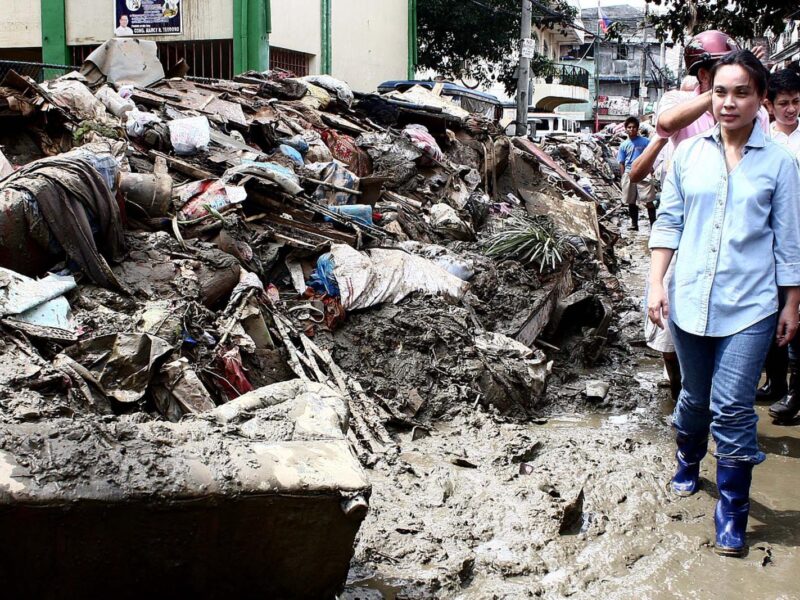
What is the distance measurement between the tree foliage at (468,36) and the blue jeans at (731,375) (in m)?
22.2

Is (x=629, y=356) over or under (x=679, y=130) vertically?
under

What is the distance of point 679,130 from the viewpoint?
388 centimetres

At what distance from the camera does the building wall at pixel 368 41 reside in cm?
1664

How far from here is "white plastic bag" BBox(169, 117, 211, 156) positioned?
23.9 ft

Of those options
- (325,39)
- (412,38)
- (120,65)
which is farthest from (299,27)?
(120,65)

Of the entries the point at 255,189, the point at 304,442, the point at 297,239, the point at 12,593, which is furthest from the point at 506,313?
the point at 12,593

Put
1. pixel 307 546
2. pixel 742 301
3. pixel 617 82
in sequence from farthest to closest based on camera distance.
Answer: pixel 617 82 → pixel 742 301 → pixel 307 546

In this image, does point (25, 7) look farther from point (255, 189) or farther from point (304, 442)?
point (304, 442)

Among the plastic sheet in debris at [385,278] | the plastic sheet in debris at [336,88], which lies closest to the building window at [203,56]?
the plastic sheet in debris at [336,88]

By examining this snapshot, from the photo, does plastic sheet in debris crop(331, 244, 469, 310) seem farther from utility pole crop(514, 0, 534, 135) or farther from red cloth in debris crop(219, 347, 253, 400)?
utility pole crop(514, 0, 534, 135)

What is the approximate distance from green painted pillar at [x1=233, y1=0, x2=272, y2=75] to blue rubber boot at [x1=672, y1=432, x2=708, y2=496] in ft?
37.4

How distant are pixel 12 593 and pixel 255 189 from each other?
4.57 meters

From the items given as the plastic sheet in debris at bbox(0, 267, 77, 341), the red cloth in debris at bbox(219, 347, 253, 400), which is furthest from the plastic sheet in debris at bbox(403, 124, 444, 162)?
the plastic sheet in debris at bbox(0, 267, 77, 341)

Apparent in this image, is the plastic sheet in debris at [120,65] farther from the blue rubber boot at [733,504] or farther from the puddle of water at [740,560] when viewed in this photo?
the blue rubber boot at [733,504]
